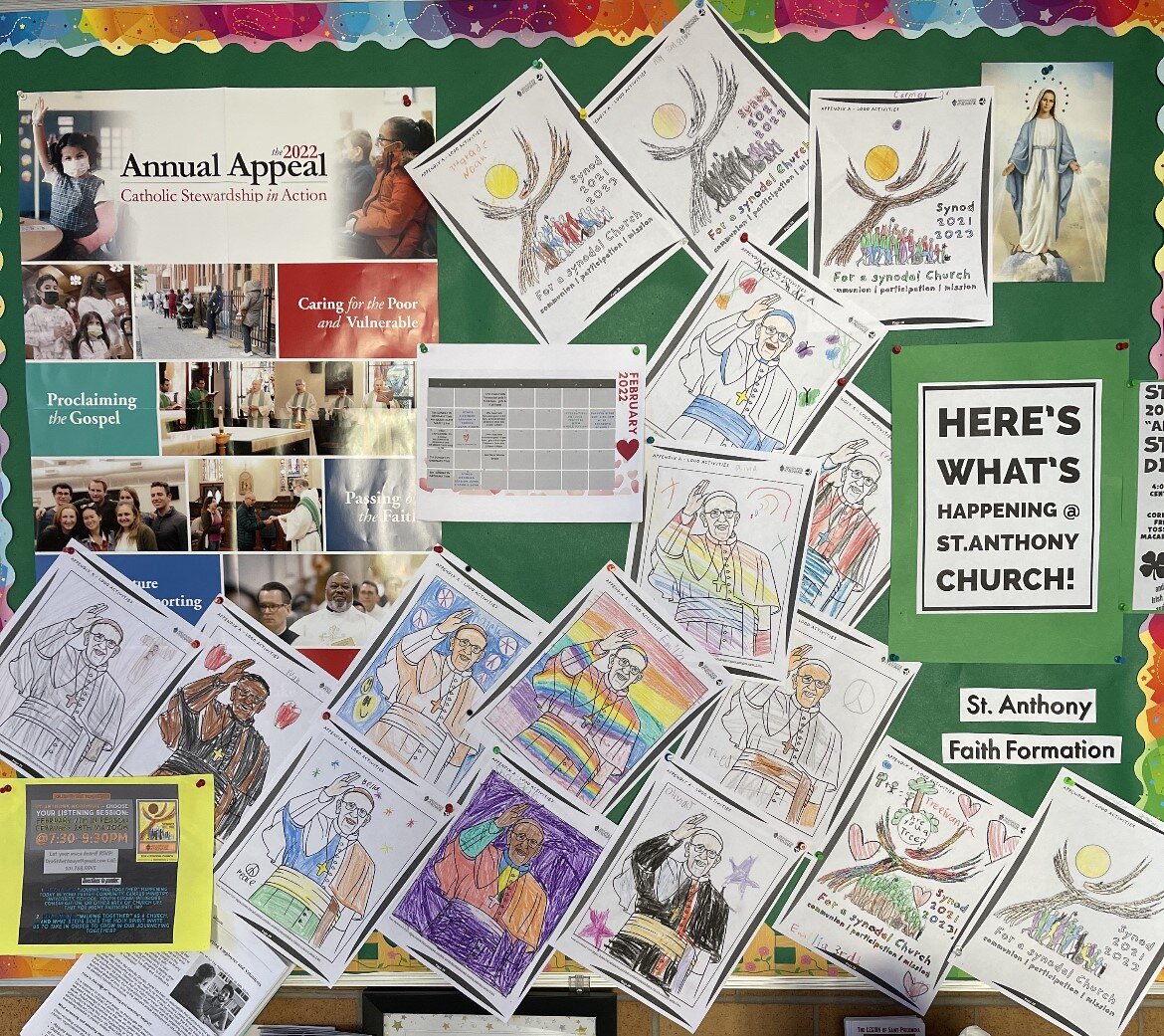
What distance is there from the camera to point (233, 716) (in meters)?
1.15

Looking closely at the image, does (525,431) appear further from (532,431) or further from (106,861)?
(106,861)

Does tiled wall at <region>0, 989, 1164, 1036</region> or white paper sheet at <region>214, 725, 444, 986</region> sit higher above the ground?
white paper sheet at <region>214, 725, 444, 986</region>

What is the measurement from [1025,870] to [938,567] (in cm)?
45

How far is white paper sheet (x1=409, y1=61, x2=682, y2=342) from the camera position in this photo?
1.09 metres

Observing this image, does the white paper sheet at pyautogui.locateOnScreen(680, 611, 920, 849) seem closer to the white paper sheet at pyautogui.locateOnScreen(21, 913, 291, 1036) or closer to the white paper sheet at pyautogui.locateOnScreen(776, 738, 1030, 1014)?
the white paper sheet at pyautogui.locateOnScreen(776, 738, 1030, 1014)

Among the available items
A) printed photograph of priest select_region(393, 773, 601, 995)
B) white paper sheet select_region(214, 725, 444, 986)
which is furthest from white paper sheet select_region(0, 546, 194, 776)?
printed photograph of priest select_region(393, 773, 601, 995)

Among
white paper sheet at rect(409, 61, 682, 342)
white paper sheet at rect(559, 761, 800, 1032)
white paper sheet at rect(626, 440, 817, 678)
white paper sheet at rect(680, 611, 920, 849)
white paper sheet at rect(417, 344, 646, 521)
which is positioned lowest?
white paper sheet at rect(559, 761, 800, 1032)

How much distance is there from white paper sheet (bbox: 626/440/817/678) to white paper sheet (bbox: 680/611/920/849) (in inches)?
1.6

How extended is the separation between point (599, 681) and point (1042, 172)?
91 cm

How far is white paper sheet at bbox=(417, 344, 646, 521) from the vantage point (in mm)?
1112

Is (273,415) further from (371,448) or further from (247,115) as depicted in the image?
(247,115)

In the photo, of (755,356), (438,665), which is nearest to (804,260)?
(755,356)

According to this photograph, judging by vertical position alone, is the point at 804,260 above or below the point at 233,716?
above

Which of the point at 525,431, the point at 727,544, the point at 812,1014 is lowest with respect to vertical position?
the point at 812,1014
